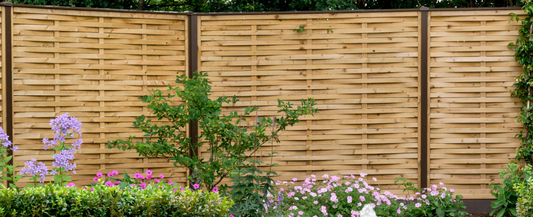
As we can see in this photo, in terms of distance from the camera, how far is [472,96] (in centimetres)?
399

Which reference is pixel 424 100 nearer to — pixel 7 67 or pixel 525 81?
pixel 525 81

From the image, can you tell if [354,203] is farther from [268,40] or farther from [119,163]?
[119,163]

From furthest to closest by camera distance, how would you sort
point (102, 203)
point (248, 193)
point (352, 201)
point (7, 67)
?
1. point (7, 67)
2. point (352, 201)
3. point (248, 193)
4. point (102, 203)

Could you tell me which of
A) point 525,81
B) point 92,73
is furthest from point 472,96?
point 92,73

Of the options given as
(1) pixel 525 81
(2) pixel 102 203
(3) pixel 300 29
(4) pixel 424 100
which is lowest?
(2) pixel 102 203

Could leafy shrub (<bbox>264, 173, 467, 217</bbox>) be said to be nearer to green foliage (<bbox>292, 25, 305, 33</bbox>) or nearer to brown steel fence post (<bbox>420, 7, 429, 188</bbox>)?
brown steel fence post (<bbox>420, 7, 429, 188</bbox>)

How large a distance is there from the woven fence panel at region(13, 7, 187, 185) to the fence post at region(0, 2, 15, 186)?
1.9 inches

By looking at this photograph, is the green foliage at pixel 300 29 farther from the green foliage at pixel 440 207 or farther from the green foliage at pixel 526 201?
the green foliage at pixel 526 201

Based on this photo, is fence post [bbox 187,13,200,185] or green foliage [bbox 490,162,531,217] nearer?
green foliage [bbox 490,162,531,217]

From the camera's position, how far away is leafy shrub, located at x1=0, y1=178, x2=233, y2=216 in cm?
222

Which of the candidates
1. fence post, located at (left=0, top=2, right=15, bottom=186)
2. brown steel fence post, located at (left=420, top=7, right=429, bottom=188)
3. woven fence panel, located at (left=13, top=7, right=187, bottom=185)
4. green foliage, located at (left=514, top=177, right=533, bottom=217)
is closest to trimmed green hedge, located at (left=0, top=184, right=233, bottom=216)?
woven fence panel, located at (left=13, top=7, right=187, bottom=185)

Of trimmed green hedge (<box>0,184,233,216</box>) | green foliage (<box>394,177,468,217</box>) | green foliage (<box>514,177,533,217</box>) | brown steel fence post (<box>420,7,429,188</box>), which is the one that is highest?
brown steel fence post (<box>420,7,429,188</box>)

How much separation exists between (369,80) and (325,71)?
49 centimetres

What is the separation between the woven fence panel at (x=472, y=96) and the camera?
156 inches
